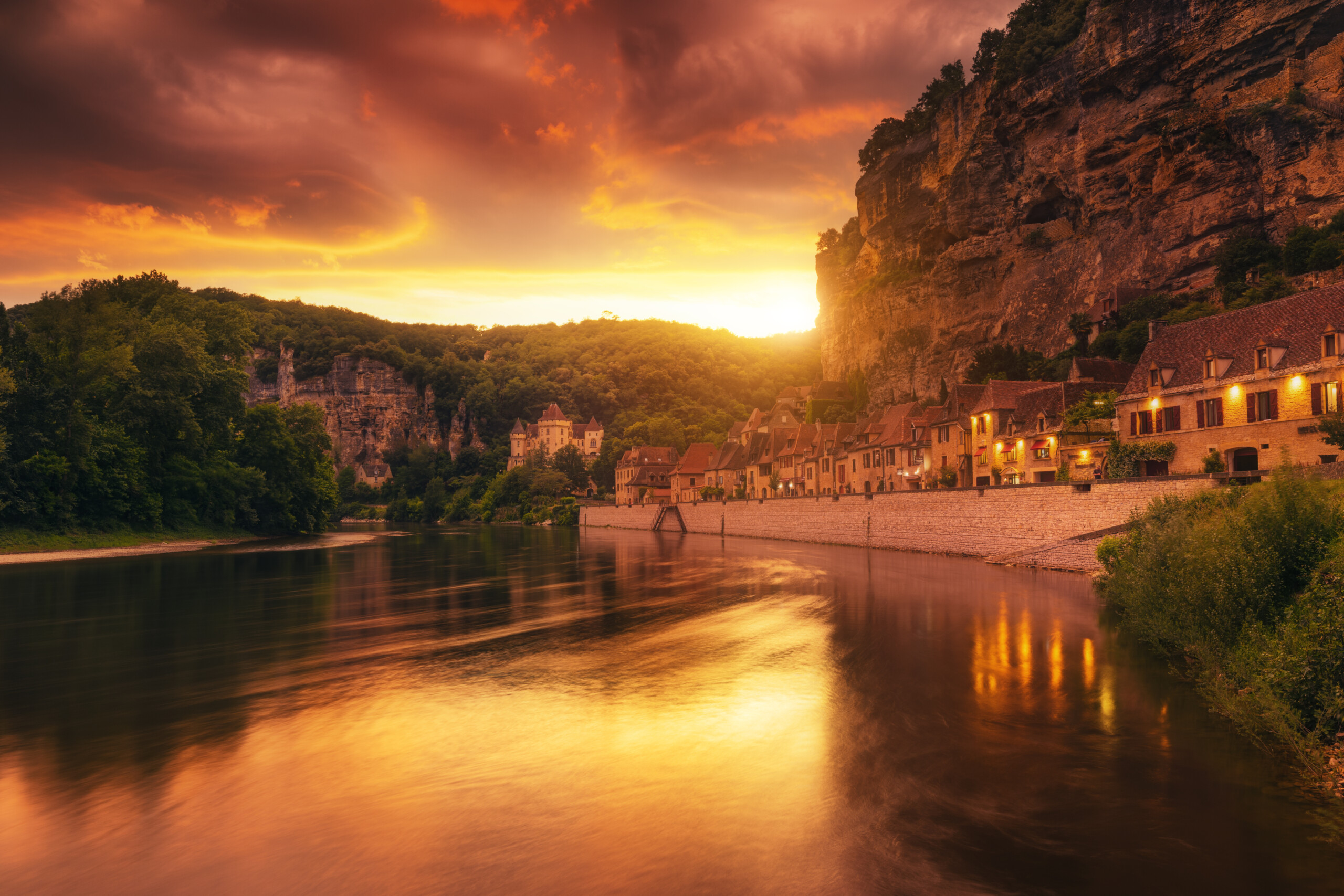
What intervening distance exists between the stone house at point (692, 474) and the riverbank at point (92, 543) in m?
57.0

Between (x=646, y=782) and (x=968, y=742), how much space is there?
517 centimetres

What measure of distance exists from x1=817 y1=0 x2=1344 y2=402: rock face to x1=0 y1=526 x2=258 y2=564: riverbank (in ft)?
246

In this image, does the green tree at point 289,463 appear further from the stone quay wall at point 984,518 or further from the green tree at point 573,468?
the green tree at point 573,468

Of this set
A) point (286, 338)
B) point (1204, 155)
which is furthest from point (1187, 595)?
point (286, 338)

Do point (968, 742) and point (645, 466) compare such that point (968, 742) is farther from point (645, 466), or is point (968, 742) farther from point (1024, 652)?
point (645, 466)

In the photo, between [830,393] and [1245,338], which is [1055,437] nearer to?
[1245,338]

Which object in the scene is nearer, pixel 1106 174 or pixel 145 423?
pixel 145 423

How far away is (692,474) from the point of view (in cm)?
10369

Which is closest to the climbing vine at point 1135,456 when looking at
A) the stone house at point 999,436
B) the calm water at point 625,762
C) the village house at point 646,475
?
the stone house at point 999,436

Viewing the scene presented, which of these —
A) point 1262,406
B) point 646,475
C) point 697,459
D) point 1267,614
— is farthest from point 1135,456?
point 646,475

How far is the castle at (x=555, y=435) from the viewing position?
162 meters

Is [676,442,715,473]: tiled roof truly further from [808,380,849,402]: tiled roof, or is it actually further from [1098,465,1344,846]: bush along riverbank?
[1098,465,1344,846]: bush along riverbank

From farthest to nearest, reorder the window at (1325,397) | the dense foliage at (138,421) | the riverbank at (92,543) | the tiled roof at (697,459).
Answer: the tiled roof at (697,459), the dense foliage at (138,421), the riverbank at (92,543), the window at (1325,397)

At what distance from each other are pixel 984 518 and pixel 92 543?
184 feet
